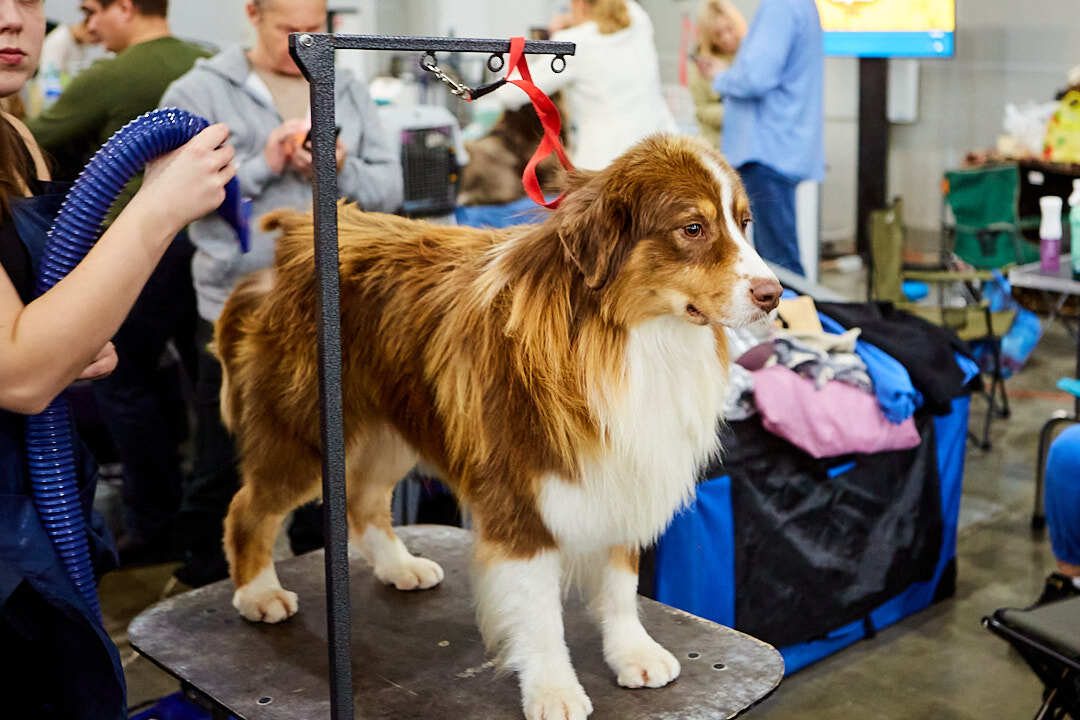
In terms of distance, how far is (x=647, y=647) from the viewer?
1.86 m

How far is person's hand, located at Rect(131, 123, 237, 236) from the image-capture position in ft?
4.33

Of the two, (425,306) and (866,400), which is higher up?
(425,306)

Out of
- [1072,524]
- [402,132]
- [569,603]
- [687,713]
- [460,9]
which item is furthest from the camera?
[460,9]

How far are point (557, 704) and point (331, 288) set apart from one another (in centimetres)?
74

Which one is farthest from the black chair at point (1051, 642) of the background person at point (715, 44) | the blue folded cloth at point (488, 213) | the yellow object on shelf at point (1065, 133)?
the yellow object on shelf at point (1065, 133)

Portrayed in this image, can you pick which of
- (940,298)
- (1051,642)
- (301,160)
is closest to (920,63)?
(940,298)

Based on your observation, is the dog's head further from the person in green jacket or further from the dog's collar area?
the person in green jacket

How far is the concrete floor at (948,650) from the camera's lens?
3131 mm

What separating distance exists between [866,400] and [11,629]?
93.7 inches

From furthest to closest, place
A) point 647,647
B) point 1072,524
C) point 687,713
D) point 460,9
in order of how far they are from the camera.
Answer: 1. point 460,9
2. point 1072,524
3. point 647,647
4. point 687,713

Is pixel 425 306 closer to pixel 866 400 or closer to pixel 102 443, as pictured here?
pixel 866 400

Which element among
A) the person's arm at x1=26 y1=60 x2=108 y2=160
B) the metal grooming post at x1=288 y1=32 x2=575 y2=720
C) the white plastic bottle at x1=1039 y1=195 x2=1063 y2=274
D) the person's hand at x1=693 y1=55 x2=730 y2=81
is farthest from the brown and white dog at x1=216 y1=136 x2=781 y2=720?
the person's hand at x1=693 y1=55 x2=730 y2=81

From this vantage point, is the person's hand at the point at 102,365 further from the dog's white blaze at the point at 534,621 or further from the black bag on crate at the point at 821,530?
the black bag on crate at the point at 821,530

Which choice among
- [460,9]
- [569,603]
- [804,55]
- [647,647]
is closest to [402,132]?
[804,55]
